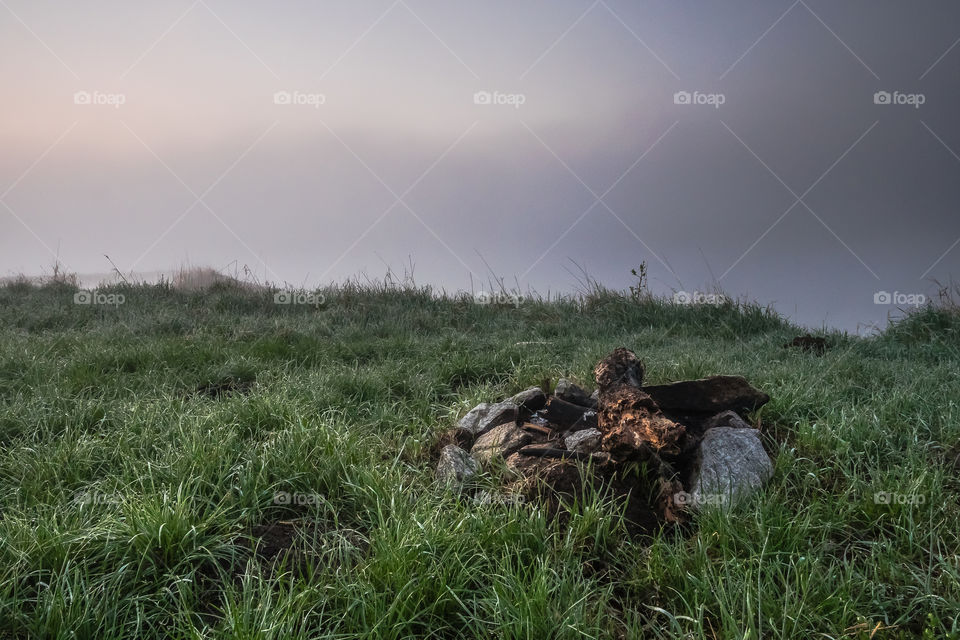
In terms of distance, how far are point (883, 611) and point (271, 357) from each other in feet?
16.8

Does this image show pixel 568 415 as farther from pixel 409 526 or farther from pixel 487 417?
pixel 409 526

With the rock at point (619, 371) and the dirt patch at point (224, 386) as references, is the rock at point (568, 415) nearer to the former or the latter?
the rock at point (619, 371)

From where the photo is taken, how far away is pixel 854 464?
3.08 meters

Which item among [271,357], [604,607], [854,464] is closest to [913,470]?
[854,464]

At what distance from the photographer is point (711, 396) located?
3.61 m

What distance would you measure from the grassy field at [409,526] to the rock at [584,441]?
1.62ft

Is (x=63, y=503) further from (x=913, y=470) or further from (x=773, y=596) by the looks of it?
(x=913, y=470)

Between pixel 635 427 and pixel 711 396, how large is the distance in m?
0.99

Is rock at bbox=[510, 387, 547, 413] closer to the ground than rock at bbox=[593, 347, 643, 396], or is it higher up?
closer to the ground

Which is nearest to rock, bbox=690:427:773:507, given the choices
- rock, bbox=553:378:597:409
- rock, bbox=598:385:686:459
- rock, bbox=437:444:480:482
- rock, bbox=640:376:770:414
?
rock, bbox=598:385:686:459

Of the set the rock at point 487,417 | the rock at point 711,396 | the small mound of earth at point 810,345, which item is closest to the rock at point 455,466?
the rock at point 487,417

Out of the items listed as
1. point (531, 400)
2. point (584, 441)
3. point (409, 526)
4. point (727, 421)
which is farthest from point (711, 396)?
point (409, 526)

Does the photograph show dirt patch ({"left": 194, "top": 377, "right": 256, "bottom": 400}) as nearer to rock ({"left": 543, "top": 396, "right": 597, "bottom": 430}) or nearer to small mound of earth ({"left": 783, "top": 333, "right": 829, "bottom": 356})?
rock ({"left": 543, "top": 396, "right": 597, "bottom": 430})

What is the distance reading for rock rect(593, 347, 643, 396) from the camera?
Result: 3500mm
